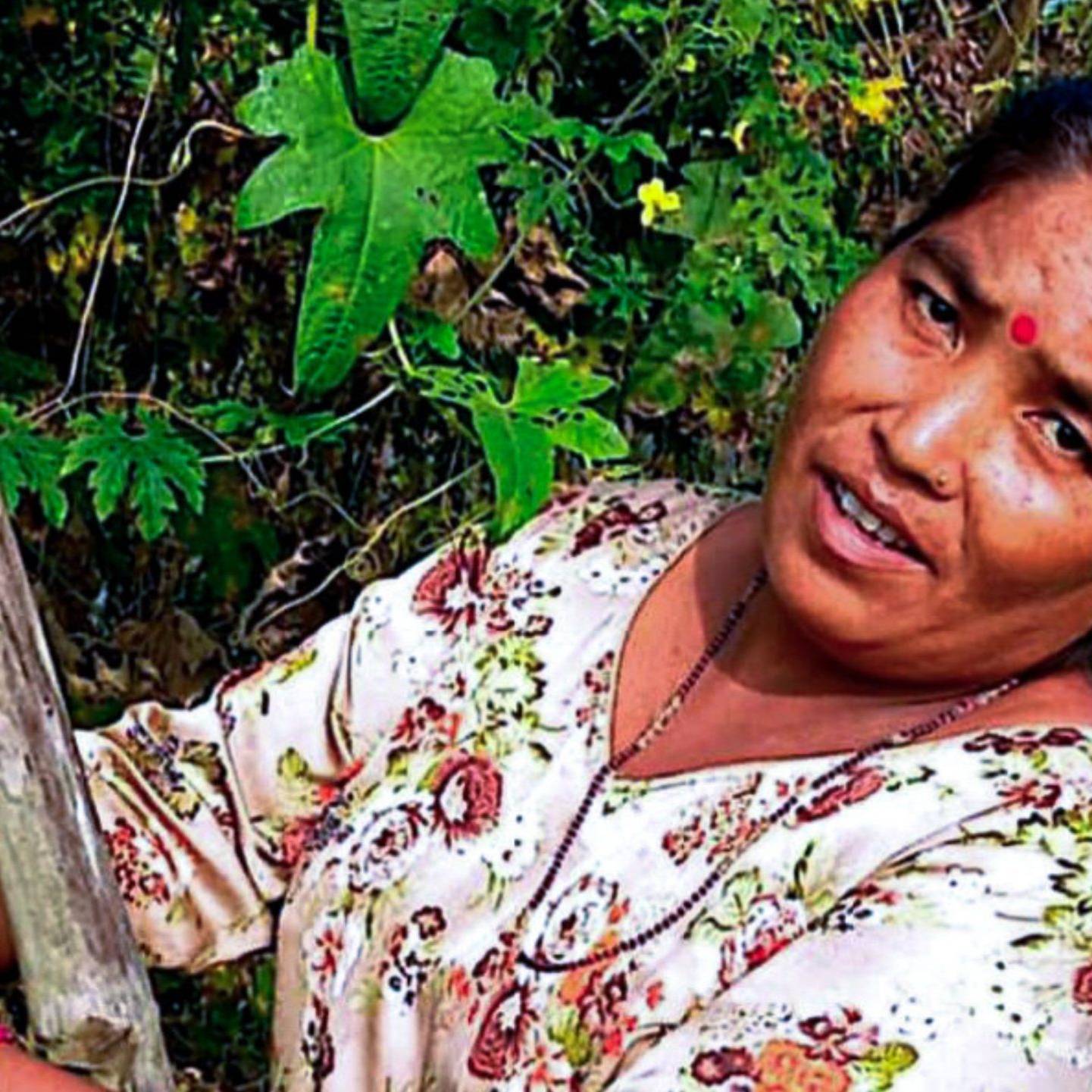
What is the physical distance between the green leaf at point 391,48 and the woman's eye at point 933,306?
289mm

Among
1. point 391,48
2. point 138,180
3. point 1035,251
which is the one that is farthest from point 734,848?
point 138,180

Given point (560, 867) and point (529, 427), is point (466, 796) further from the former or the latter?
point (529, 427)

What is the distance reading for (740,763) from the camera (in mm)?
1098

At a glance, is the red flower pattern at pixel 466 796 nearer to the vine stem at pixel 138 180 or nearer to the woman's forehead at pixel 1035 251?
the woman's forehead at pixel 1035 251

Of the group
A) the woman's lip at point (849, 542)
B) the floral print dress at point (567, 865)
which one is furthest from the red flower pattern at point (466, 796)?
the woman's lip at point (849, 542)

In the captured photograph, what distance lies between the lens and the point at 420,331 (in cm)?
157

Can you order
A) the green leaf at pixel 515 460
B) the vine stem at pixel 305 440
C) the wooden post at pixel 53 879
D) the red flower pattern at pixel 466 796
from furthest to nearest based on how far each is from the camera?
1. the vine stem at pixel 305 440
2. the green leaf at pixel 515 460
3. the red flower pattern at pixel 466 796
4. the wooden post at pixel 53 879

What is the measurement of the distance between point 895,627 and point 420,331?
0.60 meters

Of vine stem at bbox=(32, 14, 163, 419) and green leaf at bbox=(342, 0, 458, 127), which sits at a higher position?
green leaf at bbox=(342, 0, 458, 127)

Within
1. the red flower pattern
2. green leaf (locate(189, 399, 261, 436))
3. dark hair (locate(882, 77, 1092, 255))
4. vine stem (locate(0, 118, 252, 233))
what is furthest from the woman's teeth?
vine stem (locate(0, 118, 252, 233))

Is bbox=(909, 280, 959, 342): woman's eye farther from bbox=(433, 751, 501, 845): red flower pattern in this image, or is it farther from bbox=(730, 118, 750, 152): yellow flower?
bbox=(730, 118, 750, 152): yellow flower

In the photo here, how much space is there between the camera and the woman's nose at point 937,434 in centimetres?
100

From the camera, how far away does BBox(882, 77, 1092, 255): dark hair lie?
3.40 ft

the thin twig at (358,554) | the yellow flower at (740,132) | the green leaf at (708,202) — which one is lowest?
the thin twig at (358,554)
